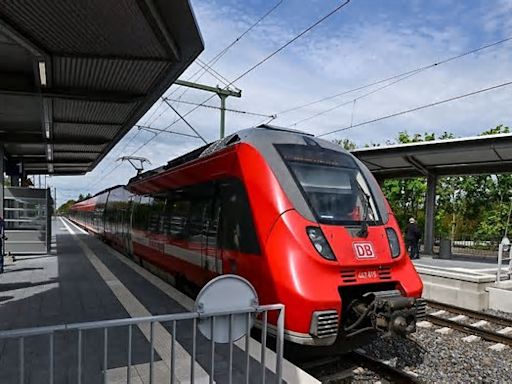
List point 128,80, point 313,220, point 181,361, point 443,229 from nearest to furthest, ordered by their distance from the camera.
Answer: point 181,361 < point 313,220 < point 128,80 < point 443,229

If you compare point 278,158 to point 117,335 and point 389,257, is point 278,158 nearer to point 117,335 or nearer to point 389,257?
point 389,257

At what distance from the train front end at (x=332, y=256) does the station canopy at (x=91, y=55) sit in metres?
2.05

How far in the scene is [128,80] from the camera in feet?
22.9

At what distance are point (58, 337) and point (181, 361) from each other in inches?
76.0

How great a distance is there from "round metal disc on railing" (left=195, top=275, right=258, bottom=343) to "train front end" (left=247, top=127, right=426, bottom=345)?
5.26 ft

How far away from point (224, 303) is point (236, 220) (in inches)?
110

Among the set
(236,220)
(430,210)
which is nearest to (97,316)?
(236,220)

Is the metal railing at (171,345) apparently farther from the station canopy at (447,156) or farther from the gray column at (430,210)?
the gray column at (430,210)

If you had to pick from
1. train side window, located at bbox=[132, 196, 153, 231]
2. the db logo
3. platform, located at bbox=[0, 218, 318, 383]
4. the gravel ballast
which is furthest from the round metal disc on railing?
train side window, located at bbox=[132, 196, 153, 231]

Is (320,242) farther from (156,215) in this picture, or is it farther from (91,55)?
(156,215)

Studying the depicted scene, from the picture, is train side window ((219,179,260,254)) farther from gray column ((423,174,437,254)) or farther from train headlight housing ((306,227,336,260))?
gray column ((423,174,437,254))

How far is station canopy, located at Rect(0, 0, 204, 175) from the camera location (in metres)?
4.66

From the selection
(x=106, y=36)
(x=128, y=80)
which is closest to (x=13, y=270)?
(x=128, y=80)

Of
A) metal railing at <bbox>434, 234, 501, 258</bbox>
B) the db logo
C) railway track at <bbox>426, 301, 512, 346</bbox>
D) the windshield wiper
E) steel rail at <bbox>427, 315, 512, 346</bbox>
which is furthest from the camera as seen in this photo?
metal railing at <bbox>434, 234, 501, 258</bbox>
